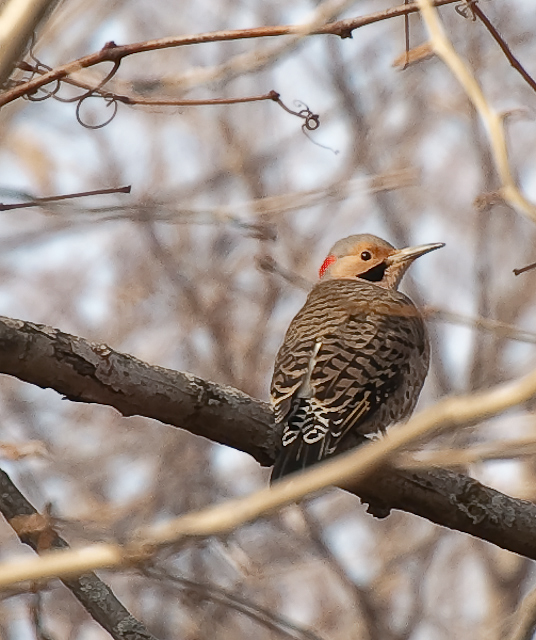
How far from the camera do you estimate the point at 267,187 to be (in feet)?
33.0

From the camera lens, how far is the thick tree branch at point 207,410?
12.3 feet

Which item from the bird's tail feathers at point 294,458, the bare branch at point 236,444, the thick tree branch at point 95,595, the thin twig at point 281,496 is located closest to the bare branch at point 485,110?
the bare branch at point 236,444

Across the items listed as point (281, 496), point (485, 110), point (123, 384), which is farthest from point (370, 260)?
point (281, 496)

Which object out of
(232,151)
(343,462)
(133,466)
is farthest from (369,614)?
(343,462)

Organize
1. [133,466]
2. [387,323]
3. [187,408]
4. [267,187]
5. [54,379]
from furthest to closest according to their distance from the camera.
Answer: [267,187] < [133,466] < [387,323] < [187,408] < [54,379]

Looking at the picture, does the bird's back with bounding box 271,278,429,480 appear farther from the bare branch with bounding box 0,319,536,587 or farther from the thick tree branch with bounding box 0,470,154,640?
the thick tree branch with bounding box 0,470,154,640

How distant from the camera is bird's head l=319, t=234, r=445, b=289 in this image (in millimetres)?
7133

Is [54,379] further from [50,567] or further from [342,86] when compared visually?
[342,86]

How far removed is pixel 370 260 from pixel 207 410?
3.33 metres

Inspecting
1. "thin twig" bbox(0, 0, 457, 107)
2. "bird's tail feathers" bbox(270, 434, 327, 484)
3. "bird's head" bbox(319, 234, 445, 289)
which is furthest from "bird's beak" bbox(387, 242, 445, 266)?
"thin twig" bbox(0, 0, 457, 107)

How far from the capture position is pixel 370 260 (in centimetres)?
723

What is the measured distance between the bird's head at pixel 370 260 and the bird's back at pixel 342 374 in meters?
0.83

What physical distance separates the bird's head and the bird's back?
0.83 metres

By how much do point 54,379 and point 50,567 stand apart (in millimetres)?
1931
